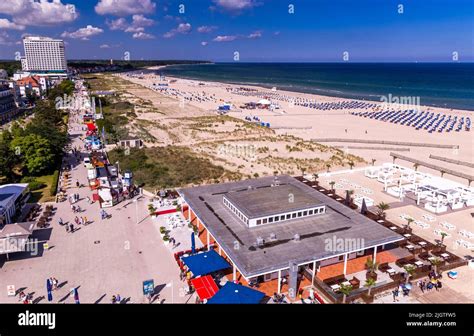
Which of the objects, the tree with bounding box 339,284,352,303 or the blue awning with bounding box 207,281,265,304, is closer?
the blue awning with bounding box 207,281,265,304

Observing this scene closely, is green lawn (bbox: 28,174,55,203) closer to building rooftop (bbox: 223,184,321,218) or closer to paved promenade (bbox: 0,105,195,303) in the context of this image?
paved promenade (bbox: 0,105,195,303)

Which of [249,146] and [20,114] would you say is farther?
[20,114]

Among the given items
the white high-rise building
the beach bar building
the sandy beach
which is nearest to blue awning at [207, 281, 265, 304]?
the beach bar building

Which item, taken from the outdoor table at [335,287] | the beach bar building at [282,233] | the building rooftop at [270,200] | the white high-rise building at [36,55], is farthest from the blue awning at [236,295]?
the white high-rise building at [36,55]

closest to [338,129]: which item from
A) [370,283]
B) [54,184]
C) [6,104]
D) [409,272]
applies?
[409,272]

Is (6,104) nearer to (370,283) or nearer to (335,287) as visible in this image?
(335,287)

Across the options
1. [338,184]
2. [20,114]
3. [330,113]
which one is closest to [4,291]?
[338,184]

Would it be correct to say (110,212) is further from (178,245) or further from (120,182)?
(178,245)
